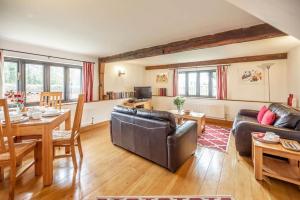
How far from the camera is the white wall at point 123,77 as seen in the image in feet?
17.8

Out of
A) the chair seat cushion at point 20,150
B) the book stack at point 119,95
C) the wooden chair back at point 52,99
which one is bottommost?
the chair seat cushion at point 20,150

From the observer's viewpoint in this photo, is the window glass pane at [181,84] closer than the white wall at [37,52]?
No

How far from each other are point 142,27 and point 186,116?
101 inches

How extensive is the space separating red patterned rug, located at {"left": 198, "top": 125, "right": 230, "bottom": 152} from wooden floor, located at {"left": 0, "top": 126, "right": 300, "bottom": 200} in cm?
50

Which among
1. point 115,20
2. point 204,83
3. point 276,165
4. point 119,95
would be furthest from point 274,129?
point 119,95

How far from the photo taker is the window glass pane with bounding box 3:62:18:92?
10.6 ft

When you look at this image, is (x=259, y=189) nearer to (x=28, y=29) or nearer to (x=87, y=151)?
(x=87, y=151)

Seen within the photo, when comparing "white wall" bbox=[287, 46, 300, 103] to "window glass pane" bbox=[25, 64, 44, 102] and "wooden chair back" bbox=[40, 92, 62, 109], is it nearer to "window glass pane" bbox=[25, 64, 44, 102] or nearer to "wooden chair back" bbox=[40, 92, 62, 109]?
"wooden chair back" bbox=[40, 92, 62, 109]

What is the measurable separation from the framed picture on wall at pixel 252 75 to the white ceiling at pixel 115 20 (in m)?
2.93

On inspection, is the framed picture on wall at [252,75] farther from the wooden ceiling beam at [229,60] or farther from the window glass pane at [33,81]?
the window glass pane at [33,81]

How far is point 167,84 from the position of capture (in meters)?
6.56

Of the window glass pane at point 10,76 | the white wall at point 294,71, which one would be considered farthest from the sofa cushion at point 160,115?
the white wall at point 294,71

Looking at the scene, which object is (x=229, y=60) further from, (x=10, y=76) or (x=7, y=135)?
(x=10, y=76)

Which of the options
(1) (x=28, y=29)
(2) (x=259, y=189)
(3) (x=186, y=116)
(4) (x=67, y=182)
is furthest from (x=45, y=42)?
(2) (x=259, y=189)
